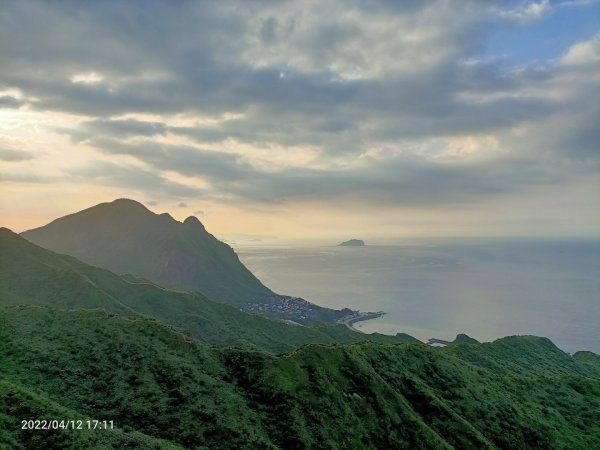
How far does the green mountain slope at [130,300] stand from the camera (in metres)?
151

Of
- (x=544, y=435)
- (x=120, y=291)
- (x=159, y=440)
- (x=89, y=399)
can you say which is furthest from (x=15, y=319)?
(x=120, y=291)

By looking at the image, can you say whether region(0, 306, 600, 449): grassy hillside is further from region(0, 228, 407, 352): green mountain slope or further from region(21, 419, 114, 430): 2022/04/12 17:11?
region(0, 228, 407, 352): green mountain slope

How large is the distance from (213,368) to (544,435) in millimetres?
58406

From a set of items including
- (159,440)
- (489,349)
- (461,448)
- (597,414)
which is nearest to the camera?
(159,440)

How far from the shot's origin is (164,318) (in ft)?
542

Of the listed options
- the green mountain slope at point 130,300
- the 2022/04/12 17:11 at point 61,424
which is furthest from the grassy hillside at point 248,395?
the green mountain slope at point 130,300

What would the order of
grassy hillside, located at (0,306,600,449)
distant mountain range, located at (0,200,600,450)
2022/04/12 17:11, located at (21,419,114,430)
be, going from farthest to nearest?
grassy hillside, located at (0,306,600,449)
distant mountain range, located at (0,200,600,450)
2022/04/12 17:11, located at (21,419,114,430)

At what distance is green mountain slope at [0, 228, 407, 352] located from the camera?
497ft

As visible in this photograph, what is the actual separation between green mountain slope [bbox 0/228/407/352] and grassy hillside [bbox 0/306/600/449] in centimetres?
7863

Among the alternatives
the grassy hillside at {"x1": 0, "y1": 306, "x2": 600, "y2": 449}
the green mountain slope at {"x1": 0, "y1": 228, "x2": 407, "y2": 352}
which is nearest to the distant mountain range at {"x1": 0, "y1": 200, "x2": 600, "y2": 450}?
the grassy hillside at {"x1": 0, "y1": 306, "x2": 600, "y2": 449}

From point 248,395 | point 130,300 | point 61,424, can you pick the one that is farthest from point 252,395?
point 130,300

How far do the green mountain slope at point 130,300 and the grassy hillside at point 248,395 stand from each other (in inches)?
3096

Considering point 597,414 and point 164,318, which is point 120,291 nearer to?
point 164,318

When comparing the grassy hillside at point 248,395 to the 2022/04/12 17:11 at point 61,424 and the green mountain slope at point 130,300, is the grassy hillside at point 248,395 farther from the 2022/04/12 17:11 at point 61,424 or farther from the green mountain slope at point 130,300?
the green mountain slope at point 130,300
